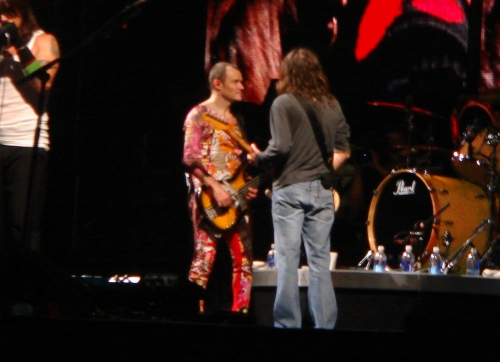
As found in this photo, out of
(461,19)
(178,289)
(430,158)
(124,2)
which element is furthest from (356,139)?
(178,289)

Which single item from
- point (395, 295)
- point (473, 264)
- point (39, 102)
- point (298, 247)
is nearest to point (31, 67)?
point (39, 102)

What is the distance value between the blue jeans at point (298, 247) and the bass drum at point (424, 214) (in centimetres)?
170

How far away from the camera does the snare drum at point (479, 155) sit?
21.0ft

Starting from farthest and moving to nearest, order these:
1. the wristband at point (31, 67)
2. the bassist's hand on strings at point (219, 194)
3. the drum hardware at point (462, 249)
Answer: the drum hardware at point (462, 249) → the bassist's hand on strings at point (219, 194) → the wristband at point (31, 67)

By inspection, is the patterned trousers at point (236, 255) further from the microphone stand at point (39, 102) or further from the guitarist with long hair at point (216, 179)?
the microphone stand at point (39, 102)

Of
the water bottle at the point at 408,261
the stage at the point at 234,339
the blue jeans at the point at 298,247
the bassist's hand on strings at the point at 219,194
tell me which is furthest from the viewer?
the water bottle at the point at 408,261

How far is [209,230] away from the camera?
5586 millimetres

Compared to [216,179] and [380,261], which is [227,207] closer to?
[216,179]

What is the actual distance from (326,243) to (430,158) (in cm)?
227

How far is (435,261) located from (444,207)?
48 cm

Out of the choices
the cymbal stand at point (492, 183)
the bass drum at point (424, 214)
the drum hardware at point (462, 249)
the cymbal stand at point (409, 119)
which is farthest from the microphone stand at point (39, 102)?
the cymbal stand at point (492, 183)

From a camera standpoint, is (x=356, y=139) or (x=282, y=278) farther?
(x=356, y=139)

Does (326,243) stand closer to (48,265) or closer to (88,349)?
(48,265)

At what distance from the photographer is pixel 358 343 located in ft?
8.59
